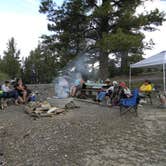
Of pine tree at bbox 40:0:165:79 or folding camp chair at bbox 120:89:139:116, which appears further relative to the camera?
pine tree at bbox 40:0:165:79

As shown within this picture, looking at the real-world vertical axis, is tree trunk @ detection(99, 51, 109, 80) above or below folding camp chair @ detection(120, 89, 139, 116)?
above

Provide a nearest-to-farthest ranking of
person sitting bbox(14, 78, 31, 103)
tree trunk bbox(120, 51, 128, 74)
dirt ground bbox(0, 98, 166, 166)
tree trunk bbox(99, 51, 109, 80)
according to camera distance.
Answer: dirt ground bbox(0, 98, 166, 166), person sitting bbox(14, 78, 31, 103), tree trunk bbox(99, 51, 109, 80), tree trunk bbox(120, 51, 128, 74)

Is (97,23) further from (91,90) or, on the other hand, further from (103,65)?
(91,90)

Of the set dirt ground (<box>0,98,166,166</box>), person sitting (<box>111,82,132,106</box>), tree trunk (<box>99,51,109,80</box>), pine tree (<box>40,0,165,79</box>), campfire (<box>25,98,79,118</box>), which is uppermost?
pine tree (<box>40,0,165,79</box>)

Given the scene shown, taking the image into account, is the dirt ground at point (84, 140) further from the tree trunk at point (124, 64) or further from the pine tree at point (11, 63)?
the pine tree at point (11, 63)

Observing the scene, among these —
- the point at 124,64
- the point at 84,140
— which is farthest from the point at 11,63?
the point at 84,140

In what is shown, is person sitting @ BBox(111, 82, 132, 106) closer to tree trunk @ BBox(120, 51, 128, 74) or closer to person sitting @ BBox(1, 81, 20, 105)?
person sitting @ BBox(1, 81, 20, 105)

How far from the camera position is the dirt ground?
4551mm

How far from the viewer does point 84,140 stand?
543 centimetres

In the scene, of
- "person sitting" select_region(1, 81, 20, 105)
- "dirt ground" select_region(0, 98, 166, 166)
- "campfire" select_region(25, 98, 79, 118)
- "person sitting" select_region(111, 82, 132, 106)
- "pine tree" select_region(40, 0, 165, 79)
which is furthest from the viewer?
"pine tree" select_region(40, 0, 165, 79)

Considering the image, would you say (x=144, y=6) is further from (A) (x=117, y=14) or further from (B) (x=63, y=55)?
(B) (x=63, y=55)

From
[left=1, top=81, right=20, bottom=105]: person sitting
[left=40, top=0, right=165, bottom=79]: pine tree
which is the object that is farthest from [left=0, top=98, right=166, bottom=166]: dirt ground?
[left=40, top=0, right=165, bottom=79]: pine tree

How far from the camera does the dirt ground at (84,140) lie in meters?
4.55

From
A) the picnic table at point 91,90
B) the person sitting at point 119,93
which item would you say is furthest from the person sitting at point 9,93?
the person sitting at point 119,93
